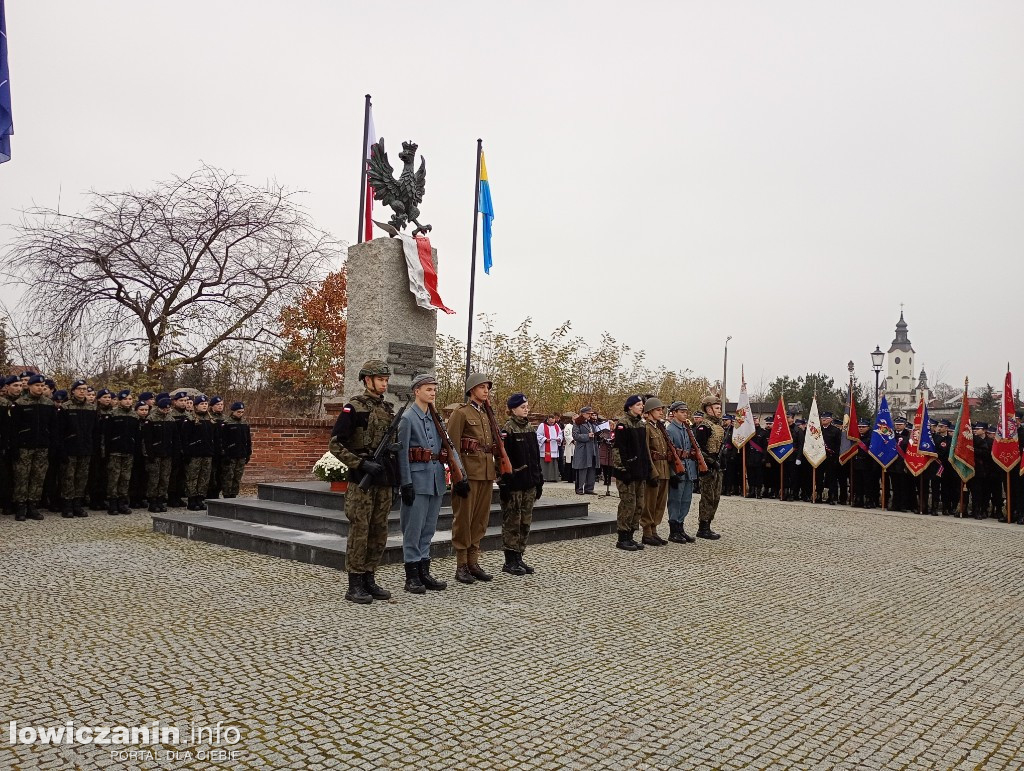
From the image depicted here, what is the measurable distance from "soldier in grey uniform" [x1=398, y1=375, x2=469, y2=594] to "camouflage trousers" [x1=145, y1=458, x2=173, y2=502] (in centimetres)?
679

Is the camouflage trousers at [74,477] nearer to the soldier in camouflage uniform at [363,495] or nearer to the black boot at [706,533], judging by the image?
the soldier in camouflage uniform at [363,495]

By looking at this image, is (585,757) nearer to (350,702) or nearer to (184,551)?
(350,702)

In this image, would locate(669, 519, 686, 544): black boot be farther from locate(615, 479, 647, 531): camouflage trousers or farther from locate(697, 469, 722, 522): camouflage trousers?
locate(615, 479, 647, 531): camouflage trousers

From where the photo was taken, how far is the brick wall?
516 inches

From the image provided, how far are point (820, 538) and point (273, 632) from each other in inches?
309

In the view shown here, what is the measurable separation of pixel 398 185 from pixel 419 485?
6.15m

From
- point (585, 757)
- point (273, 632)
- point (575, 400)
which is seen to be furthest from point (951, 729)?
point (575, 400)

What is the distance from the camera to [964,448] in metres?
13.5

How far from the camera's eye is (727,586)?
6.85 m

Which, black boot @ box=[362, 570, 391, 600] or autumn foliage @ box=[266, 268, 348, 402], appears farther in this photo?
autumn foliage @ box=[266, 268, 348, 402]

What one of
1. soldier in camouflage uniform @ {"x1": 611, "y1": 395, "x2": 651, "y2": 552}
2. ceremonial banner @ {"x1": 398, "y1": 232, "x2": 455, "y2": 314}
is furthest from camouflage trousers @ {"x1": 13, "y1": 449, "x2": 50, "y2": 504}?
soldier in camouflage uniform @ {"x1": 611, "y1": 395, "x2": 651, "y2": 552}

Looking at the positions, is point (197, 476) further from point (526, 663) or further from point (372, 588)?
point (526, 663)

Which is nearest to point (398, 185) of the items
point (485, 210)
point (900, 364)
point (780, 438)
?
point (485, 210)

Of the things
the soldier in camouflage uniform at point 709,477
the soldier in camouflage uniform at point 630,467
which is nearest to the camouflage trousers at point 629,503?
the soldier in camouflage uniform at point 630,467
